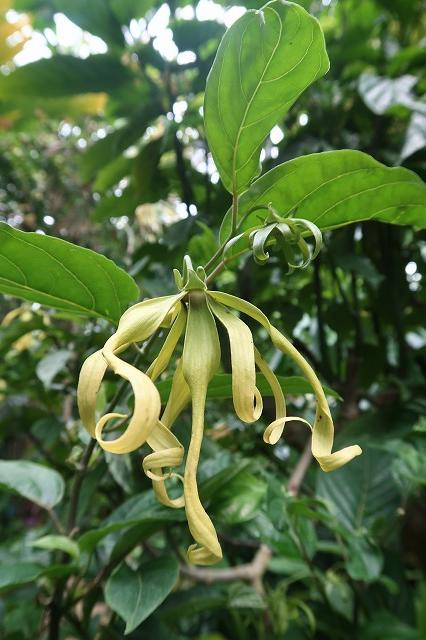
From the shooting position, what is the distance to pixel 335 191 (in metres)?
0.36

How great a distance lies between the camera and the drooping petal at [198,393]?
0.24 m

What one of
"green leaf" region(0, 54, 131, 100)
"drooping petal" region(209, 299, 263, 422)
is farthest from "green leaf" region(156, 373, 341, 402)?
"green leaf" region(0, 54, 131, 100)

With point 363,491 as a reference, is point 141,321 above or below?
above

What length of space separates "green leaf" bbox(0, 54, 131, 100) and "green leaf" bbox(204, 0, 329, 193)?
0.54 meters

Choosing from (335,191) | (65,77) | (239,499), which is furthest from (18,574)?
(65,77)

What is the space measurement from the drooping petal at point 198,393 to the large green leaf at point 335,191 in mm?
102

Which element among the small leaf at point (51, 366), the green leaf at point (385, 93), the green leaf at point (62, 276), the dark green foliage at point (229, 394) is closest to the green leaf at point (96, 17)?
the dark green foliage at point (229, 394)

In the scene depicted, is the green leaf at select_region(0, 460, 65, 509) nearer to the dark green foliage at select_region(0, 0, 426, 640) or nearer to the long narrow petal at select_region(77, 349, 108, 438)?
the dark green foliage at select_region(0, 0, 426, 640)

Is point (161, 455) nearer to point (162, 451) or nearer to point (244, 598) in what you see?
point (162, 451)

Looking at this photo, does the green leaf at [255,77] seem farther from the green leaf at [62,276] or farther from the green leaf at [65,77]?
the green leaf at [65,77]

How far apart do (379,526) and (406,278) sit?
14.5 inches

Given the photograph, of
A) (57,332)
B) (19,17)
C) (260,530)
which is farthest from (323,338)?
(19,17)

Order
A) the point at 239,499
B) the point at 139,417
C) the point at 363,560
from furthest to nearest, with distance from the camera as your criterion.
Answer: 1. the point at 363,560
2. the point at 239,499
3. the point at 139,417

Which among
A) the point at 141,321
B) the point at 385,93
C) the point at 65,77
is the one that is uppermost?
the point at 65,77
